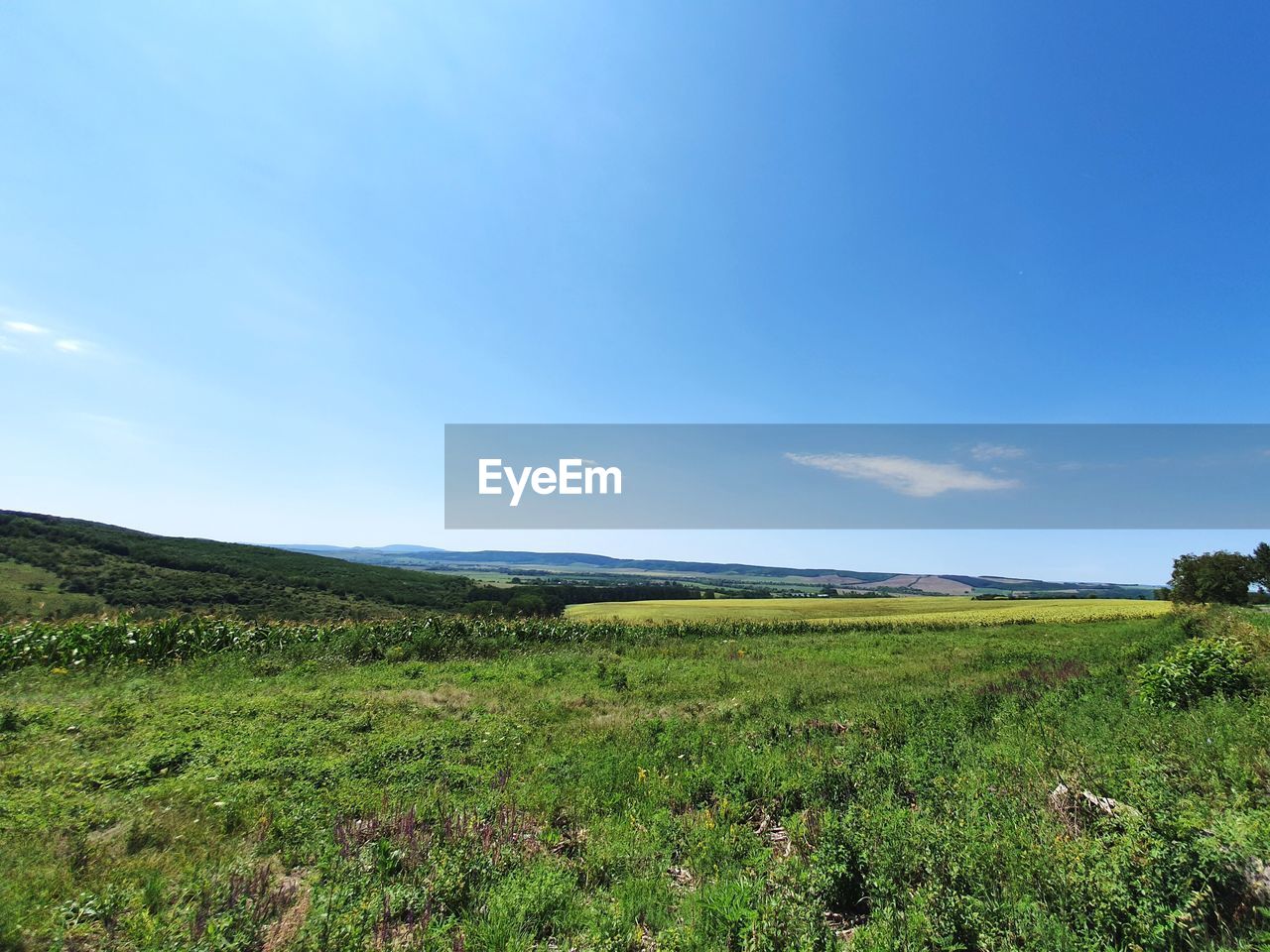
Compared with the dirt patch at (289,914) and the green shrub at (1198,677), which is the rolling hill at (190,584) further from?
the dirt patch at (289,914)

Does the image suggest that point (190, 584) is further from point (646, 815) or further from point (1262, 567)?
point (1262, 567)

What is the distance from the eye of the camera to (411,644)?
74.5ft

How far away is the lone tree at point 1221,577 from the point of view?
2918 inches

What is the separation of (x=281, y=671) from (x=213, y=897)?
53.3 ft

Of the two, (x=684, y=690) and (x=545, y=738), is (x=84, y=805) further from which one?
(x=684, y=690)

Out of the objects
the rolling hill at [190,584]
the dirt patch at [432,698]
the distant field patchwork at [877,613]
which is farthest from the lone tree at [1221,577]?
the dirt patch at [432,698]

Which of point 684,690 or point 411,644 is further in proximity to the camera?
point 411,644

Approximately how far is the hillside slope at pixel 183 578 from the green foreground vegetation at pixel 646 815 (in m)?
65.1

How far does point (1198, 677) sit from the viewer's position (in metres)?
10.5

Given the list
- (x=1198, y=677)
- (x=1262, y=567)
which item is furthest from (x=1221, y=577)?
(x=1198, y=677)

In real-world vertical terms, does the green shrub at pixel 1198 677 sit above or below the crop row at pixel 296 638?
above

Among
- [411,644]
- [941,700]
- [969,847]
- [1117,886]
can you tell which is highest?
[1117,886]

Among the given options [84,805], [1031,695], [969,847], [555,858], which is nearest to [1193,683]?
[1031,695]

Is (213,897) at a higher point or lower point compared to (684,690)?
higher
